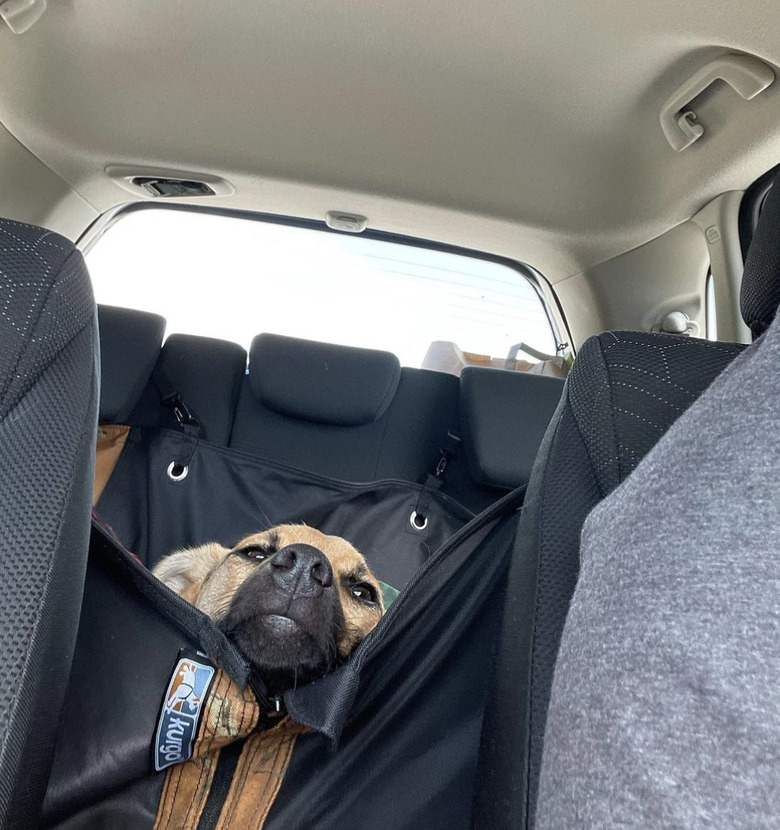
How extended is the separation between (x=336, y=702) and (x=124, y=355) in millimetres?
1276

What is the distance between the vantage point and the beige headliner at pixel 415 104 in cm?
134

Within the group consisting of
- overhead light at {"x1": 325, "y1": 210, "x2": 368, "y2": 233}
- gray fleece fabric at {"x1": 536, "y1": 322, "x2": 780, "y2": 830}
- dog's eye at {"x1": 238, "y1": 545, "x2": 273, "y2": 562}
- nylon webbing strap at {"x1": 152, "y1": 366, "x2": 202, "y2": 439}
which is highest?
overhead light at {"x1": 325, "y1": 210, "x2": 368, "y2": 233}

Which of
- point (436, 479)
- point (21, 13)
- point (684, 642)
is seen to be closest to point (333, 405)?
point (436, 479)

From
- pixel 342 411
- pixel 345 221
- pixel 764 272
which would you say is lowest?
pixel 342 411

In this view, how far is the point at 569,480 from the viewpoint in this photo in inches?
35.0

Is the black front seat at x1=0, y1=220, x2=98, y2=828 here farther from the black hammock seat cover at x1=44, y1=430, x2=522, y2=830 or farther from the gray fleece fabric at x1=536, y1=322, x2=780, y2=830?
the gray fleece fabric at x1=536, y1=322, x2=780, y2=830

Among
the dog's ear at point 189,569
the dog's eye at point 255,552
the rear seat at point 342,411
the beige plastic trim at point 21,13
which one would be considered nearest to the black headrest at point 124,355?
the rear seat at point 342,411

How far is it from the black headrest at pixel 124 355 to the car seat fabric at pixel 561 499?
1.26 meters

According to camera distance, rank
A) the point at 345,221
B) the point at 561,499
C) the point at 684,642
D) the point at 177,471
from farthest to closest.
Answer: the point at 345,221 < the point at 177,471 < the point at 561,499 < the point at 684,642

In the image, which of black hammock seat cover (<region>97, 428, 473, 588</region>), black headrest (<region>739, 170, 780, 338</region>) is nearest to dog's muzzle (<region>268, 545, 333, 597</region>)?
black hammock seat cover (<region>97, 428, 473, 588</region>)

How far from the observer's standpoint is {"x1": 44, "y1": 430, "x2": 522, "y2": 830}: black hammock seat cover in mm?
820

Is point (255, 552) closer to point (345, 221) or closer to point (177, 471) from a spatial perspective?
point (177, 471)

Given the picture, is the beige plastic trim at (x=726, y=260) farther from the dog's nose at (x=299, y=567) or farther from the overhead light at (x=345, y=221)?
the dog's nose at (x=299, y=567)

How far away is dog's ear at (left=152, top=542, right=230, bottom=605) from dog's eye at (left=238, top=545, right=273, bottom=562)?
63 mm
